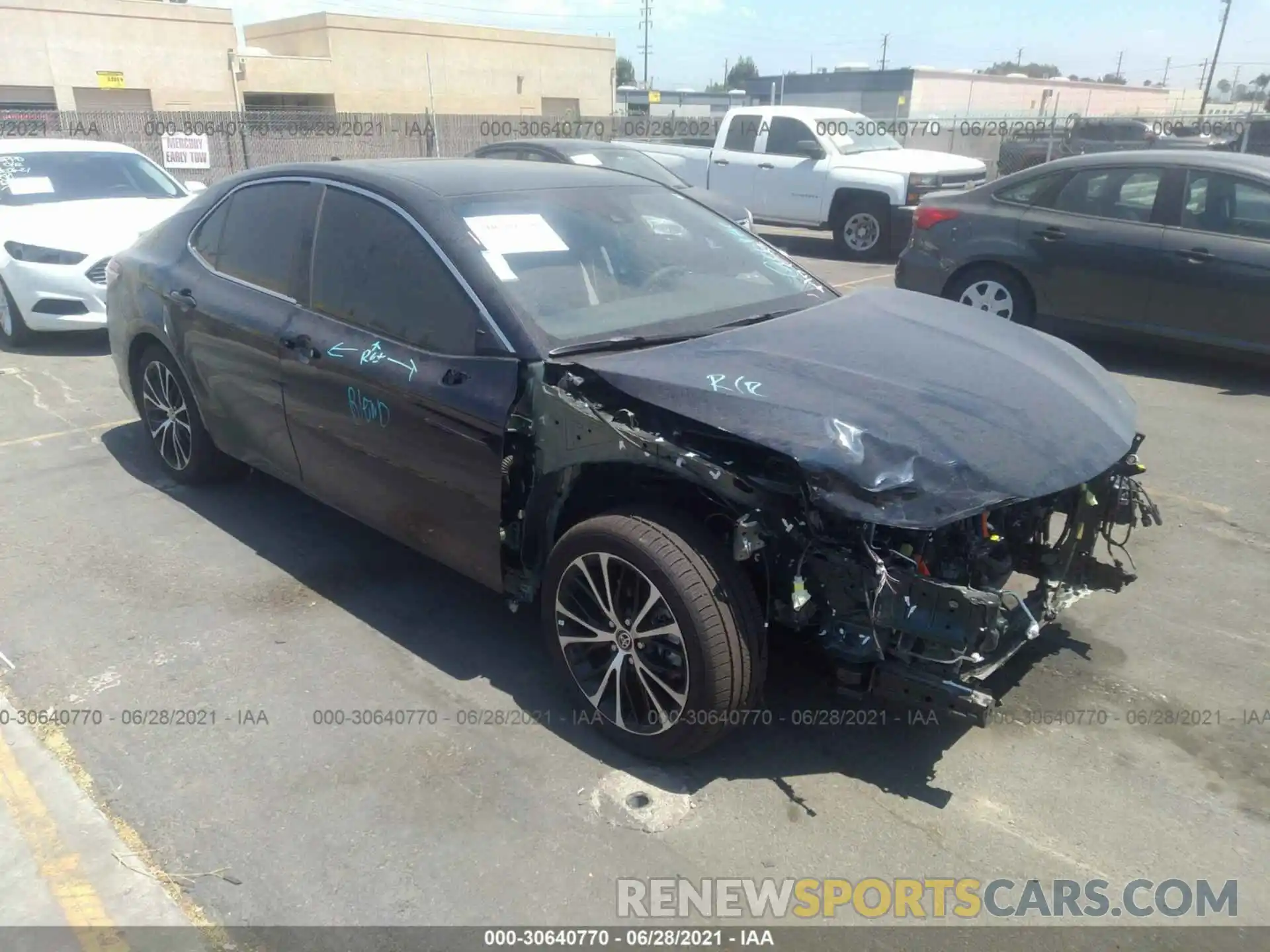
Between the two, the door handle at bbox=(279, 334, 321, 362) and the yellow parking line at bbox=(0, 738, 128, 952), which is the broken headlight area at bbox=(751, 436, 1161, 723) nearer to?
the yellow parking line at bbox=(0, 738, 128, 952)

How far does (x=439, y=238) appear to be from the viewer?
143 inches

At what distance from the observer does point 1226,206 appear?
7078 millimetres

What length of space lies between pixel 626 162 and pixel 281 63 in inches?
1300

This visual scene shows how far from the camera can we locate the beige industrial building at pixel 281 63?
3303cm

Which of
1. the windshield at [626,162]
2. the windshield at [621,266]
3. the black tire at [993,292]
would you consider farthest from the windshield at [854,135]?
the windshield at [621,266]

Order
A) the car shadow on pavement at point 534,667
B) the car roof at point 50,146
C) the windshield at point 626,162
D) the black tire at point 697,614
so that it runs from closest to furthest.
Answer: the black tire at point 697,614 → the car shadow on pavement at point 534,667 → the car roof at point 50,146 → the windshield at point 626,162

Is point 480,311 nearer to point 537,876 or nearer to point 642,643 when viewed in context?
point 642,643

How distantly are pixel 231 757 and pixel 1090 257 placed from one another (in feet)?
22.6

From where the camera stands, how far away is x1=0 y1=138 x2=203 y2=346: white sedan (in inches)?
317

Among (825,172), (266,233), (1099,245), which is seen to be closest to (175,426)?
(266,233)

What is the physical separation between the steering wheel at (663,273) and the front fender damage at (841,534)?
801mm

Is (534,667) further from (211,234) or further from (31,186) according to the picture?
(31,186)

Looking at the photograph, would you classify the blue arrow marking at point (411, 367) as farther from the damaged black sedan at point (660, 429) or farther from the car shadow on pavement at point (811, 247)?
the car shadow on pavement at point (811, 247)

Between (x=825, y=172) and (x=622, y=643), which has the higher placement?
(x=825, y=172)
